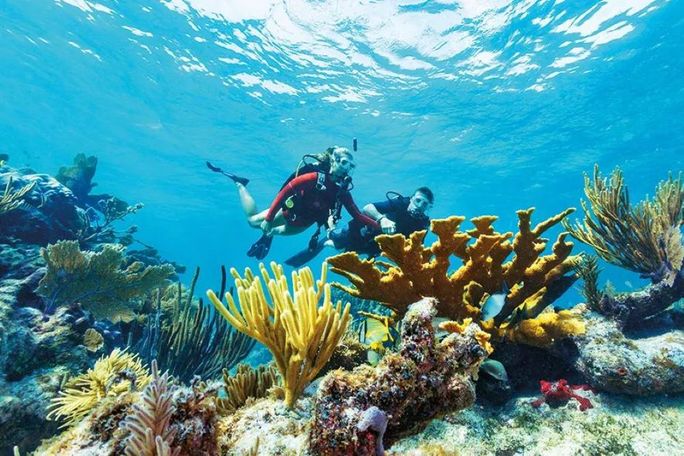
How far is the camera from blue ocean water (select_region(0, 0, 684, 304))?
53.2 feet

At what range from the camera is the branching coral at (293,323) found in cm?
213

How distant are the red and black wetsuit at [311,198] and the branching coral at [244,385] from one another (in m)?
5.75

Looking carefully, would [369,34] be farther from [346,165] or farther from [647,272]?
[647,272]

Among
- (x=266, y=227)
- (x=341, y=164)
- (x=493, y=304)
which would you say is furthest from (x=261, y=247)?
(x=493, y=304)

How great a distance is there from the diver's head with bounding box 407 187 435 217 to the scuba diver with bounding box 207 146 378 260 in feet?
3.78

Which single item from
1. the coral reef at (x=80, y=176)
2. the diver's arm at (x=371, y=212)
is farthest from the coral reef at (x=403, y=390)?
the coral reef at (x=80, y=176)

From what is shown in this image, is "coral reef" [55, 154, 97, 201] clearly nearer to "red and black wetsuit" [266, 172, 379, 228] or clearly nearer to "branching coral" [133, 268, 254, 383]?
"red and black wetsuit" [266, 172, 379, 228]

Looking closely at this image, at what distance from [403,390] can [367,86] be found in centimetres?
2075

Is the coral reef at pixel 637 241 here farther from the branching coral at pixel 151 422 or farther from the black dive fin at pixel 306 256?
the black dive fin at pixel 306 256

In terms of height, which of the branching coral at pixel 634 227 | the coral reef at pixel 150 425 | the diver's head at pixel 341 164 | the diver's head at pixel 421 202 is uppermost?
the diver's head at pixel 341 164

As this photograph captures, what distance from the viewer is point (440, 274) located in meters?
2.98

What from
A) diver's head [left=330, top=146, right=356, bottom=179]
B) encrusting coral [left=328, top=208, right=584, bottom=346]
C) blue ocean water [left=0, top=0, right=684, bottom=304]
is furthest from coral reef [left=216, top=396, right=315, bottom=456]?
blue ocean water [left=0, top=0, right=684, bottom=304]

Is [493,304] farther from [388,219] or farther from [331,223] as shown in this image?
[331,223]

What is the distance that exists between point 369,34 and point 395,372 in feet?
58.5
